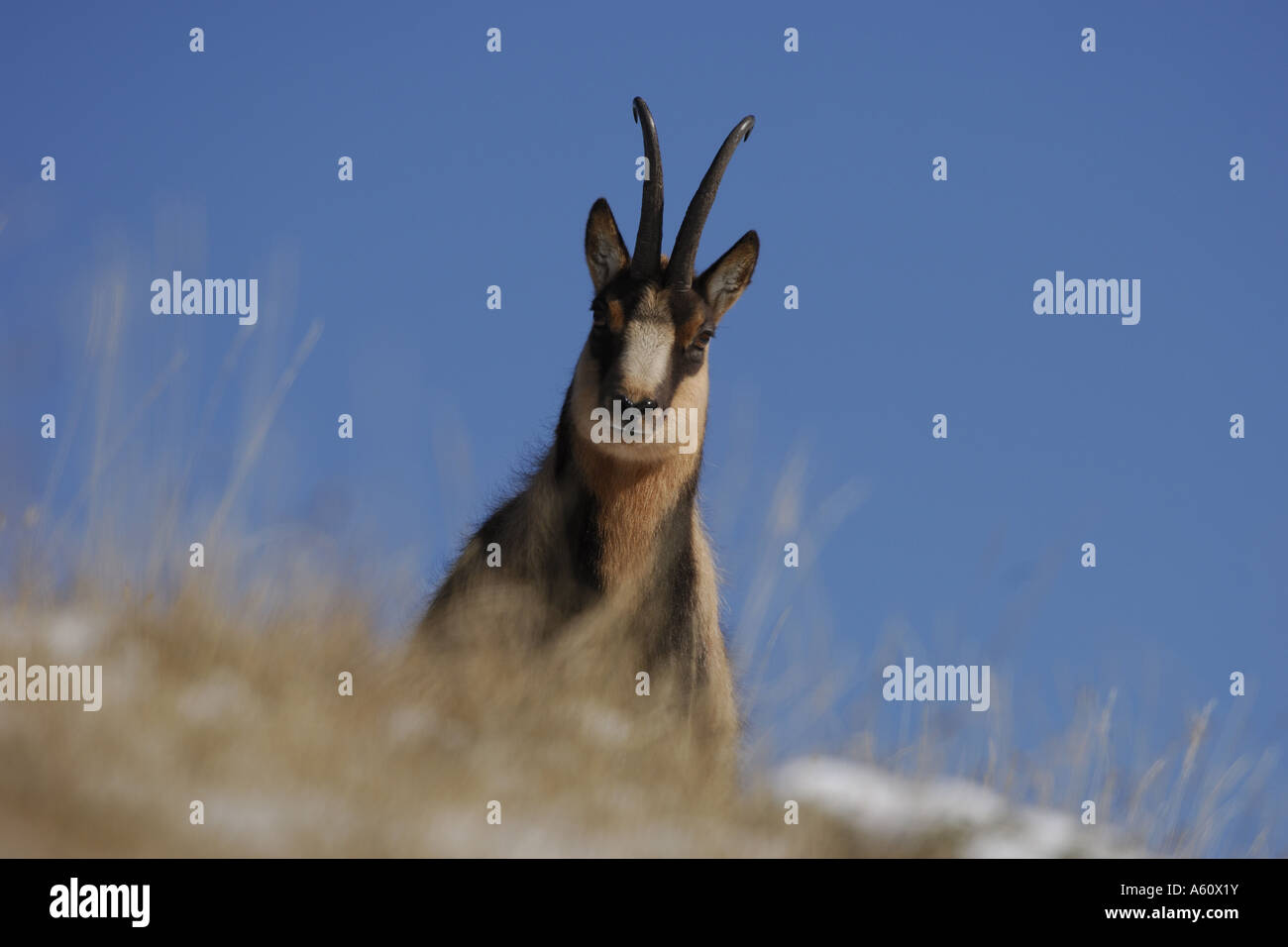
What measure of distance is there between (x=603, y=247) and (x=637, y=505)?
8.53 ft

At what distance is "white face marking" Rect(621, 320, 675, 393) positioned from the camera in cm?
1018

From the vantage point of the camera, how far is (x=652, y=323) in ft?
35.4

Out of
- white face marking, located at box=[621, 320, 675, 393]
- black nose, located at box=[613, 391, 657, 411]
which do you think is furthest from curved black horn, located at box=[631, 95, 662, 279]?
black nose, located at box=[613, 391, 657, 411]

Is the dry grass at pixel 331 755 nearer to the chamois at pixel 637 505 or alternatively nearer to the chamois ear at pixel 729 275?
the chamois at pixel 637 505

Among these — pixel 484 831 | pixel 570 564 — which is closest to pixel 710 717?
pixel 570 564

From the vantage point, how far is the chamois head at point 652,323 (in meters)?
10.1

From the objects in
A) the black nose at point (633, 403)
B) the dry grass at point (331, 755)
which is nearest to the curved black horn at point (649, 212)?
the black nose at point (633, 403)

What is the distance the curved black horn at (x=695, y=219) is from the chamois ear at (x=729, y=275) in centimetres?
28

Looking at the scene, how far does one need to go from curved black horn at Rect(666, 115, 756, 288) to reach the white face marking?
64 cm

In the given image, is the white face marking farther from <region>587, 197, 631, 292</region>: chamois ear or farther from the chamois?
<region>587, 197, 631, 292</region>: chamois ear

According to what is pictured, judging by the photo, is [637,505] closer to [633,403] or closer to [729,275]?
[633,403]

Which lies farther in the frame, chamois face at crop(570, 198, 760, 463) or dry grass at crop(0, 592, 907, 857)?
chamois face at crop(570, 198, 760, 463)
